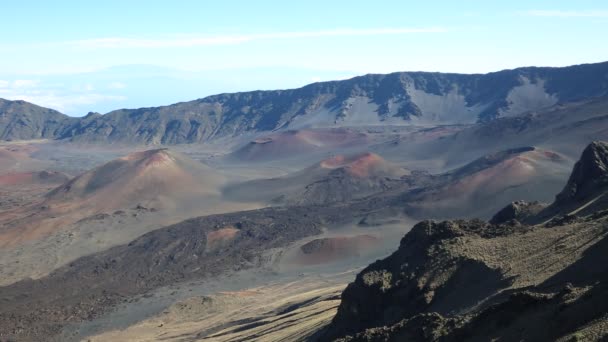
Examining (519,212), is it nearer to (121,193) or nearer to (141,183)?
(121,193)

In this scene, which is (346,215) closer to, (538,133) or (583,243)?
(538,133)

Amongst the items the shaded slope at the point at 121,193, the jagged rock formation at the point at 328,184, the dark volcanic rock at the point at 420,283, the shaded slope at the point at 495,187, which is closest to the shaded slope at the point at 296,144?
the jagged rock formation at the point at 328,184

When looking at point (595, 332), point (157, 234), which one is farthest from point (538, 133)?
point (595, 332)

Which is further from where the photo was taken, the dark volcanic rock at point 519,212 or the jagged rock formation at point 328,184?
the jagged rock formation at point 328,184

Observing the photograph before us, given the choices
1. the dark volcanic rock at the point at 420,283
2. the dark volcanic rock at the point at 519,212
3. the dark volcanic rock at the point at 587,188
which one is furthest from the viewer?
the dark volcanic rock at the point at 519,212

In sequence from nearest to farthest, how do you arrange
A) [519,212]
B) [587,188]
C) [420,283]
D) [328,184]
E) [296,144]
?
[420,283] → [587,188] → [519,212] → [328,184] → [296,144]

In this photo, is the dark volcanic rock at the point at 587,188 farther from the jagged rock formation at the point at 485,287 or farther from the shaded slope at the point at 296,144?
the shaded slope at the point at 296,144

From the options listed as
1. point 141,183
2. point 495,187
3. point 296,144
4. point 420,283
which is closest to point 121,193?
point 141,183

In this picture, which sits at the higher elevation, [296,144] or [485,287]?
[296,144]
